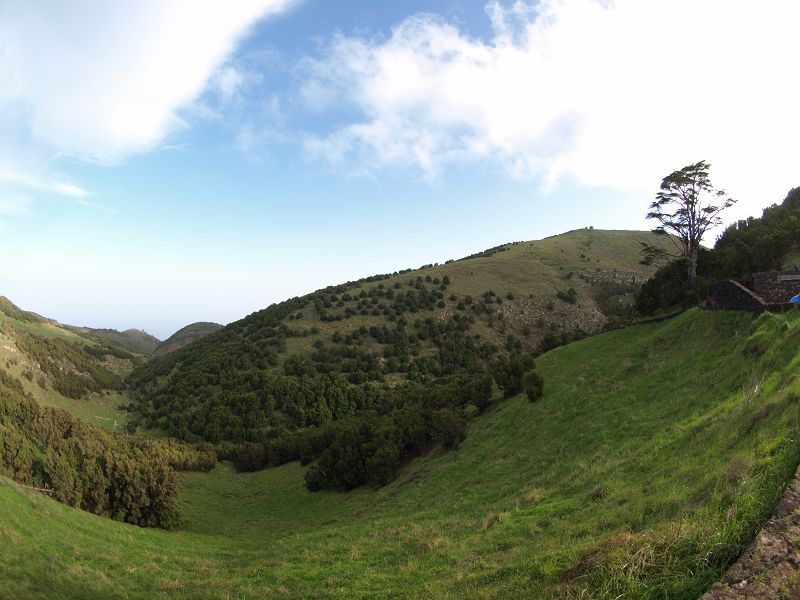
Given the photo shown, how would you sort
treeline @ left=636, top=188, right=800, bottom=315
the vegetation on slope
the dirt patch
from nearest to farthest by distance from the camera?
the dirt patch, treeline @ left=636, top=188, right=800, bottom=315, the vegetation on slope

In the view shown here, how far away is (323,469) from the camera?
29.4 metres

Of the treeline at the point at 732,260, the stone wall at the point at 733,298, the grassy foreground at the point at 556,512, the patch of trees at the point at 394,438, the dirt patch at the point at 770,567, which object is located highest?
the treeline at the point at 732,260

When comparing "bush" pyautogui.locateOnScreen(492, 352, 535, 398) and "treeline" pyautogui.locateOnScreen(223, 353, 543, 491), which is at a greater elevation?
"bush" pyautogui.locateOnScreen(492, 352, 535, 398)

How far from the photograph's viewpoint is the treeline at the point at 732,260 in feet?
78.6

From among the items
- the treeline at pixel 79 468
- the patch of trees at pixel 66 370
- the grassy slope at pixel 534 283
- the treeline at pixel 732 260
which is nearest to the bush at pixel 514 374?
the treeline at pixel 732 260

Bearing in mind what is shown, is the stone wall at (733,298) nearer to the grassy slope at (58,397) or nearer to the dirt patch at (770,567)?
the dirt patch at (770,567)

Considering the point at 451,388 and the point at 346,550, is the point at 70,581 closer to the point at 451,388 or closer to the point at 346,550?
the point at 346,550

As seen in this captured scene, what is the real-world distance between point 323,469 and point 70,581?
63.2 feet

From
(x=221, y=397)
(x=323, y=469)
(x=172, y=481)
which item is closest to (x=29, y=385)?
(x=221, y=397)

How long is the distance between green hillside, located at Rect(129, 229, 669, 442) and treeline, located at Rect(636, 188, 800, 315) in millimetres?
8154

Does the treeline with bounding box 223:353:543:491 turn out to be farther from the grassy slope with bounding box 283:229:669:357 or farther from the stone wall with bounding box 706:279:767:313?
the grassy slope with bounding box 283:229:669:357

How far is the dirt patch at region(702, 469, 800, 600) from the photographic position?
403 cm

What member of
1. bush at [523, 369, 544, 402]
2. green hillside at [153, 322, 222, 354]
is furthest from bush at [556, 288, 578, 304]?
green hillside at [153, 322, 222, 354]

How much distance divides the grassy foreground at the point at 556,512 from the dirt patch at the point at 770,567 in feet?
0.98
